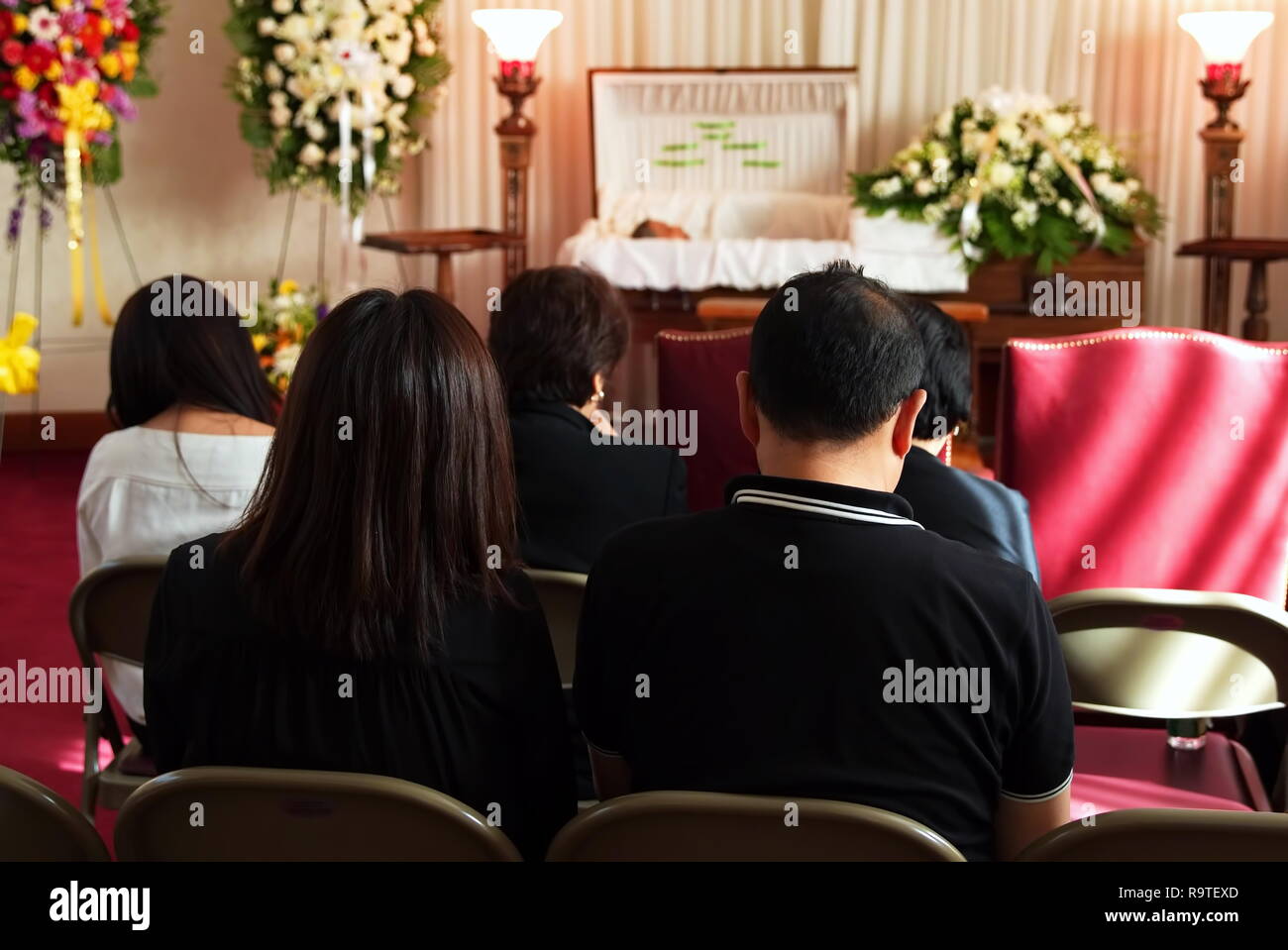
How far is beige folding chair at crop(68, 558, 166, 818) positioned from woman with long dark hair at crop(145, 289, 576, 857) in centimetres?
59

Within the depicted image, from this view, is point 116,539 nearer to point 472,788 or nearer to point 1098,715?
point 472,788

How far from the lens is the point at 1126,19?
19.1ft

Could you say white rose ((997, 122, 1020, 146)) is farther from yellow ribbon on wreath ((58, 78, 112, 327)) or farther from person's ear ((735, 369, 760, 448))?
person's ear ((735, 369, 760, 448))

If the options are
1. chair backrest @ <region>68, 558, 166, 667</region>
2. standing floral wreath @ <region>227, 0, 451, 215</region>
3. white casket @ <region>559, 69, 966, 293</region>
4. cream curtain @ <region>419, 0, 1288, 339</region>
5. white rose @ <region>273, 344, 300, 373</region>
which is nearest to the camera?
chair backrest @ <region>68, 558, 166, 667</region>

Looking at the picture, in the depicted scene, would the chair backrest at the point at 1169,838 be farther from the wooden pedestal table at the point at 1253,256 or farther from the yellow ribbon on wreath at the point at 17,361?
the wooden pedestal table at the point at 1253,256

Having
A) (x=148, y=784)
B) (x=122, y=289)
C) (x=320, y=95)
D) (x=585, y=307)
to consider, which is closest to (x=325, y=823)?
(x=148, y=784)

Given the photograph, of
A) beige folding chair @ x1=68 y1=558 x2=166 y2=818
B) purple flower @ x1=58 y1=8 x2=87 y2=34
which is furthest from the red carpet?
purple flower @ x1=58 y1=8 x2=87 y2=34

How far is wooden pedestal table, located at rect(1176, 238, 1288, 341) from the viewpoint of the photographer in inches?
198

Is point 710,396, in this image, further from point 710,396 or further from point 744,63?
point 744,63

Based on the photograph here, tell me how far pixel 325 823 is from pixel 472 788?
0.23 m

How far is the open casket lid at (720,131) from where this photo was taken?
598 cm

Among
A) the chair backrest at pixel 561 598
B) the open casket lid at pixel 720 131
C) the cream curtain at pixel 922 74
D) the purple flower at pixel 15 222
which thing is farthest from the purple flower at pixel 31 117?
the chair backrest at pixel 561 598

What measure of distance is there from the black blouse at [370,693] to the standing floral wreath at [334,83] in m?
4.13

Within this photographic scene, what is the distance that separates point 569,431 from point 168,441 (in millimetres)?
626
